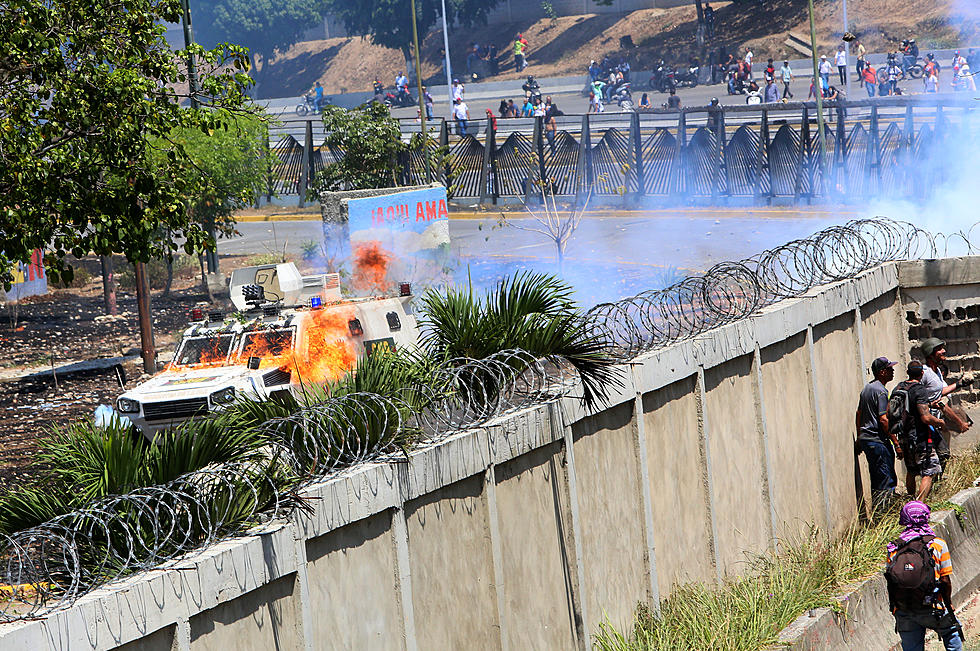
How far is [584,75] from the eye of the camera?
77.9 meters

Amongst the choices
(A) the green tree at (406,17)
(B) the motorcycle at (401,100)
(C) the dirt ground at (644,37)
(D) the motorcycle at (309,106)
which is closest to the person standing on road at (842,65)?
(C) the dirt ground at (644,37)

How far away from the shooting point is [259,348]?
15297mm

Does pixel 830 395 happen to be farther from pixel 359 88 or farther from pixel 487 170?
pixel 359 88

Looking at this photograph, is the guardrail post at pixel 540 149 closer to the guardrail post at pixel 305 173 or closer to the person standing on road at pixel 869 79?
the guardrail post at pixel 305 173

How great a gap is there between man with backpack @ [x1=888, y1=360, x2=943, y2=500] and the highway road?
9.45m

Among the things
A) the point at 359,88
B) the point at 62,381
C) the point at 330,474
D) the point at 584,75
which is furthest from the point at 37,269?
the point at 359,88

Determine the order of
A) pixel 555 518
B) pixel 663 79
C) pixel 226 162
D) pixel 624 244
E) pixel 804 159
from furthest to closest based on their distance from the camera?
pixel 663 79, pixel 804 159, pixel 624 244, pixel 226 162, pixel 555 518

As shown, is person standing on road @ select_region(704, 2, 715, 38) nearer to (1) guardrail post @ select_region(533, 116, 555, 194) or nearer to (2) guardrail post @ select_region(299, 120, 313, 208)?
(2) guardrail post @ select_region(299, 120, 313, 208)

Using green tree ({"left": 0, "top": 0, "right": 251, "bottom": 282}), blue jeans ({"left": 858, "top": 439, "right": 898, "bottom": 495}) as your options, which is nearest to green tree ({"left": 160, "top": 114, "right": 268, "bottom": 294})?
green tree ({"left": 0, "top": 0, "right": 251, "bottom": 282})

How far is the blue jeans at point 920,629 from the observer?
9.34 meters

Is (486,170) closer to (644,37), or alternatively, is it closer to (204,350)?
(204,350)

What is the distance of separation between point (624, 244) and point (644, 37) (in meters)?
55.5

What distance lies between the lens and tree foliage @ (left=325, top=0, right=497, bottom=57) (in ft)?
312

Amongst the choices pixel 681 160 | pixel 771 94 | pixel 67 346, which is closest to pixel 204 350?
pixel 67 346
